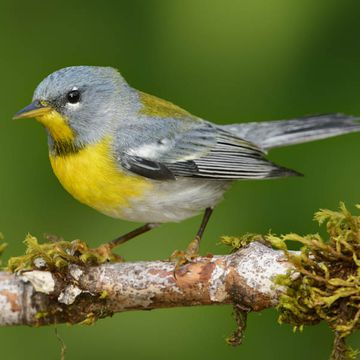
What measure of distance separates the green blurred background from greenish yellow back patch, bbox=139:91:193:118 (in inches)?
2.3

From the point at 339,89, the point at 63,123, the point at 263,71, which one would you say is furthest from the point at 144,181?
the point at 339,89

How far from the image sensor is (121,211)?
410cm

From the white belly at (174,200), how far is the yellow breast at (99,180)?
2.1 inches

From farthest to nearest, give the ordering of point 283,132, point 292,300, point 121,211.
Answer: point 283,132, point 121,211, point 292,300

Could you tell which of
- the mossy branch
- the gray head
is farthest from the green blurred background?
the mossy branch

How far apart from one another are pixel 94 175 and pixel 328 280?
1.59 meters

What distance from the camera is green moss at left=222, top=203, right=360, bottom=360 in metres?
2.87

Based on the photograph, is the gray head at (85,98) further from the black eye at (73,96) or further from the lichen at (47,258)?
the lichen at (47,258)

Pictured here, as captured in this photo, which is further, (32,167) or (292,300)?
(32,167)

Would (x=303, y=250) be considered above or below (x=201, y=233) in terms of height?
above

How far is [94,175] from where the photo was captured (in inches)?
161

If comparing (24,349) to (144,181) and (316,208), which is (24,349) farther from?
(316,208)

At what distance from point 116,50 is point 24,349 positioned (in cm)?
180

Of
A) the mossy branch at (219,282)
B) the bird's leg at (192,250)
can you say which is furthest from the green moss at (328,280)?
the bird's leg at (192,250)
